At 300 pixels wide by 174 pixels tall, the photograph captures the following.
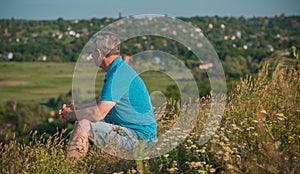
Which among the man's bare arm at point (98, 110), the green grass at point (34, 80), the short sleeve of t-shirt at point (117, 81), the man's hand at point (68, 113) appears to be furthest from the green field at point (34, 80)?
the man's bare arm at point (98, 110)

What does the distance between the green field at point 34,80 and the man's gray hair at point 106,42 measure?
41927 mm

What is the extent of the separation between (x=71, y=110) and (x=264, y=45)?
3586 cm

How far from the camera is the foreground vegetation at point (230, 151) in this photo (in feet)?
9.09

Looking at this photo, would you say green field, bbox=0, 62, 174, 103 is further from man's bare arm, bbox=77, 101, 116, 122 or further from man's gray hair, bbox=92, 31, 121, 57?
man's bare arm, bbox=77, 101, 116, 122

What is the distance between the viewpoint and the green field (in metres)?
47.1

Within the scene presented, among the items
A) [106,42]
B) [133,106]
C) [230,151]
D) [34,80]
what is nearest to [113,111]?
[133,106]

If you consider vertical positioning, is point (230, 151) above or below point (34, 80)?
below

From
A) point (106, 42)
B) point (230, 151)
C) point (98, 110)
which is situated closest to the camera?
point (230, 151)

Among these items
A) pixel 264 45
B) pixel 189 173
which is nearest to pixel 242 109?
pixel 189 173

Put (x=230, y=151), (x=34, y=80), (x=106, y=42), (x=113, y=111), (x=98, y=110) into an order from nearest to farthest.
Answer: (x=230, y=151), (x=98, y=110), (x=106, y=42), (x=113, y=111), (x=34, y=80)

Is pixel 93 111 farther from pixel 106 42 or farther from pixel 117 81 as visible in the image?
pixel 106 42

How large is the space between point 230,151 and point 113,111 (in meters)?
1.16

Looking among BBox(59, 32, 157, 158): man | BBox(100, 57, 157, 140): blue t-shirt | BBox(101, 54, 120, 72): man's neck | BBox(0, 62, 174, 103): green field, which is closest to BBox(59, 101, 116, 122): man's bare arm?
BBox(59, 32, 157, 158): man

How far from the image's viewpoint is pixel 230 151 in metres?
2.77
